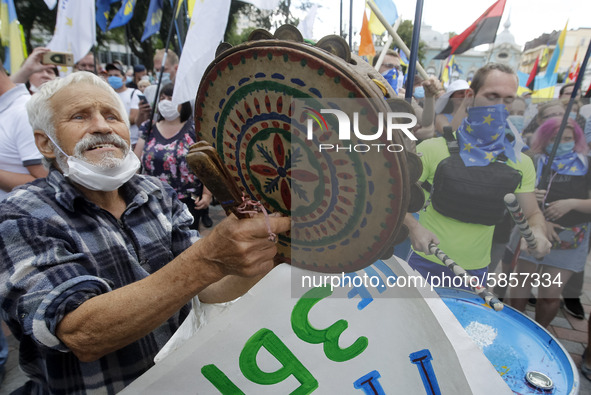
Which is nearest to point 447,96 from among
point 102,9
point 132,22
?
point 102,9

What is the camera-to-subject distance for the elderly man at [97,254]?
0.87m

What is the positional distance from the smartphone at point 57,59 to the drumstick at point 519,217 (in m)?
3.32

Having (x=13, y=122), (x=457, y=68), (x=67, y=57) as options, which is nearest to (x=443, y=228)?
(x=13, y=122)

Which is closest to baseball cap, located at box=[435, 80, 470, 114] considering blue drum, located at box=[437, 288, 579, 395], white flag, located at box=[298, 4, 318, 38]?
blue drum, located at box=[437, 288, 579, 395]

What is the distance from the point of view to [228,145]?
0.87 m

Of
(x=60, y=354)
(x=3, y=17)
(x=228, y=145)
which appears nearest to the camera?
(x=228, y=145)

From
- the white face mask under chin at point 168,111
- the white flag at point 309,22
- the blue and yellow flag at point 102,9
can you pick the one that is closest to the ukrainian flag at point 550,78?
the white flag at point 309,22

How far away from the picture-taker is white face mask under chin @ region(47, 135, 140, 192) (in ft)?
3.70

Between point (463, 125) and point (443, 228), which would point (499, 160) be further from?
point (443, 228)

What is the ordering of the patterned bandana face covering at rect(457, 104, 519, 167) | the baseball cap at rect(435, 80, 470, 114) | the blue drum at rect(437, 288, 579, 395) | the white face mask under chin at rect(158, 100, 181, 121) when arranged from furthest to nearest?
1. the white face mask under chin at rect(158, 100, 181, 121)
2. the baseball cap at rect(435, 80, 470, 114)
3. the patterned bandana face covering at rect(457, 104, 519, 167)
4. the blue drum at rect(437, 288, 579, 395)

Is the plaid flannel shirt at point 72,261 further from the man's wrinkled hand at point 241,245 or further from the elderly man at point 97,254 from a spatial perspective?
the man's wrinkled hand at point 241,245

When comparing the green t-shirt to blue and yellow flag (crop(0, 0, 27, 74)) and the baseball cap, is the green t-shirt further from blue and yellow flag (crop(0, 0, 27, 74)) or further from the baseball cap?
blue and yellow flag (crop(0, 0, 27, 74))

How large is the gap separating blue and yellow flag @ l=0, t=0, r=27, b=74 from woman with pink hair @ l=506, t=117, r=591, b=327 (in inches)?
200

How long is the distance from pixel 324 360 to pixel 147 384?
1.44 feet
